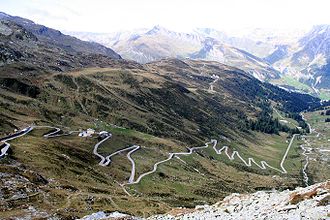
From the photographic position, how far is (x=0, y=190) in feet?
319

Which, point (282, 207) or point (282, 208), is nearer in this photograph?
point (282, 208)

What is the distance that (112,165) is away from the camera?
198 m

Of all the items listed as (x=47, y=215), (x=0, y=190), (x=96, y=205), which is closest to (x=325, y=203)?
(x=47, y=215)

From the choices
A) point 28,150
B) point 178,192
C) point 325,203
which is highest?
point 325,203

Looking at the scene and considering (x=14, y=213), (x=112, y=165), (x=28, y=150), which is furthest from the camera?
(x=112, y=165)

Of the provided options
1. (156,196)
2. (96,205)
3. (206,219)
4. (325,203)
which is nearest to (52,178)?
(96,205)

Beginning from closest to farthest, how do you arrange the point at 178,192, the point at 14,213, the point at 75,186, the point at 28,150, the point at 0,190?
the point at 14,213
the point at 0,190
the point at 75,186
the point at 28,150
the point at 178,192

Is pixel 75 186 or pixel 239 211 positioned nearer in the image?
pixel 239 211

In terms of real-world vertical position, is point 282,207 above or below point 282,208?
below

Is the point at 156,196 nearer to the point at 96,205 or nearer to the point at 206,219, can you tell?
the point at 96,205

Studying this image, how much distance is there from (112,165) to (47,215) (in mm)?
117164

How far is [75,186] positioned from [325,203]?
97245 millimetres

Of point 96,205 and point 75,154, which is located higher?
point 96,205

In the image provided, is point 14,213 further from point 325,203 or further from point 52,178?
point 325,203
